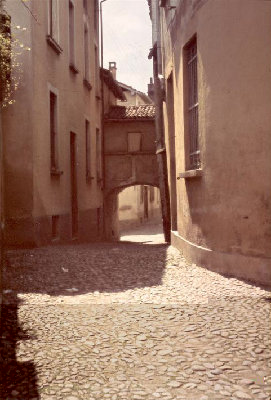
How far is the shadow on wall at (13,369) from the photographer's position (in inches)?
146

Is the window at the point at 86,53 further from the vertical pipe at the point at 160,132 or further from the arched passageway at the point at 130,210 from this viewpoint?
the arched passageway at the point at 130,210

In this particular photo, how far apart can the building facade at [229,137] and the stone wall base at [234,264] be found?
1 centimetres

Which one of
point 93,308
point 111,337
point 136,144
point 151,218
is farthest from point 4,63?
point 151,218

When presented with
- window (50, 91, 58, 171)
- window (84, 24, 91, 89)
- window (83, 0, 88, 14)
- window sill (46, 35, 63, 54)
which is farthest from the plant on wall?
window (83, 0, 88, 14)

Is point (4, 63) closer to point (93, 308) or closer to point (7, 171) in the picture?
point (7, 171)

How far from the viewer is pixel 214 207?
25.5 feet

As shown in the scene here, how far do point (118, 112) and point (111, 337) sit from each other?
18.0m

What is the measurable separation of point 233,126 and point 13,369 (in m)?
4.49

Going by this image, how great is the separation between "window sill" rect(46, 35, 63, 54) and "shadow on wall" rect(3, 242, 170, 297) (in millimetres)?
4853

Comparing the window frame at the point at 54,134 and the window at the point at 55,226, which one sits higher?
the window frame at the point at 54,134

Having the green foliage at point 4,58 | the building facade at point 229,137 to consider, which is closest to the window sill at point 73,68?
the green foliage at point 4,58

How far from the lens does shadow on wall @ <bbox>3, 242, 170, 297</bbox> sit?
7.16 m

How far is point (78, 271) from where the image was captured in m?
8.36

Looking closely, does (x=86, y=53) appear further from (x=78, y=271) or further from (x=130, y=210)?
(x=130, y=210)
